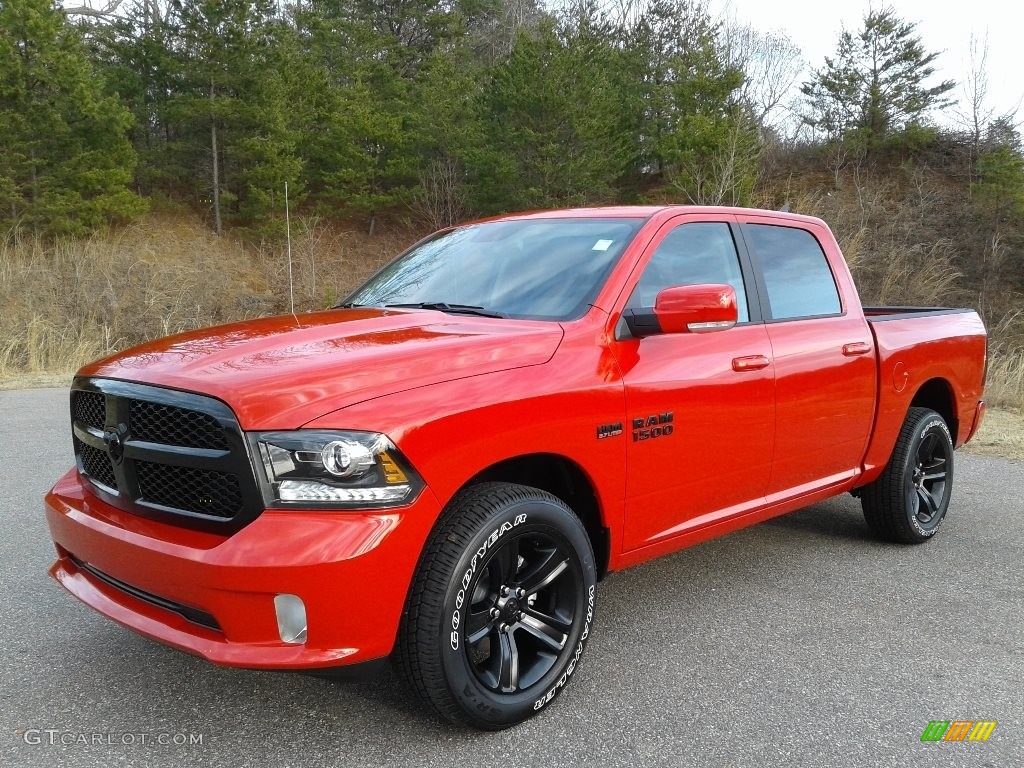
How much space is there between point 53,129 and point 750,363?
28634mm

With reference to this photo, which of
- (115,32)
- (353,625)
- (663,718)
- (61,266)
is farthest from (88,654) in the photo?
(115,32)

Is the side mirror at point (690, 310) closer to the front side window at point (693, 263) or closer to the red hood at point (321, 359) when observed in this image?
the front side window at point (693, 263)

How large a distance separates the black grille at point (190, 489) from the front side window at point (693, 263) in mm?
1705

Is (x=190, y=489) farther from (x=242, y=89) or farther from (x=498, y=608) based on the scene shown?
(x=242, y=89)

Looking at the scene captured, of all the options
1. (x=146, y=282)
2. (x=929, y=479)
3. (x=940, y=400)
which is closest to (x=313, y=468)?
(x=929, y=479)

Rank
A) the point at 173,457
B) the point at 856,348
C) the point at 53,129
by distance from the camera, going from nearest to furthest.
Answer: the point at 173,457
the point at 856,348
the point at 53,129

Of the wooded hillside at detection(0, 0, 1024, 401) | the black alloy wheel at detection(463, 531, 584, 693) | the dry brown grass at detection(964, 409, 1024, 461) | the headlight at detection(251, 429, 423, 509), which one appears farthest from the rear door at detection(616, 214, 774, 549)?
the wooded hillside at detection(0, 0, 1024, 401)

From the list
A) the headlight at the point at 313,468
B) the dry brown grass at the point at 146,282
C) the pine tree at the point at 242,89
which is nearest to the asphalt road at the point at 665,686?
the headlight at the point at 313,468

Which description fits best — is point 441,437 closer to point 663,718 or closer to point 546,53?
point 663,718

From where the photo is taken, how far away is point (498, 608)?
282 centimetres

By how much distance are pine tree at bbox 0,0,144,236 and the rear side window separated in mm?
27436

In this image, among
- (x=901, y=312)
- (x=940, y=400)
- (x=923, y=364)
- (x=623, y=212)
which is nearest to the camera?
(x=623, y=212)

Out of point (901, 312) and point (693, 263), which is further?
point (901, 312)

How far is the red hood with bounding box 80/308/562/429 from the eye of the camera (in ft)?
7.97
